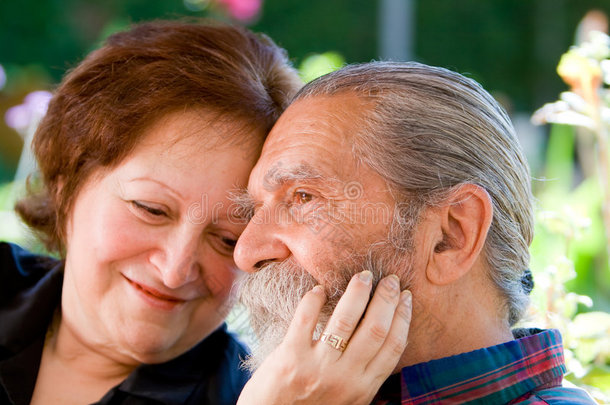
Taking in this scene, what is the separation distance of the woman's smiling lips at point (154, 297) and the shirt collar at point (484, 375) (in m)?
0.90

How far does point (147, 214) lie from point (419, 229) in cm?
94

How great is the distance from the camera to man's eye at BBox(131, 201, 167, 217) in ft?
7.49

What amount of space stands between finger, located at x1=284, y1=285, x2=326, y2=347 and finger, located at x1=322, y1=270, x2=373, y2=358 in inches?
1.8

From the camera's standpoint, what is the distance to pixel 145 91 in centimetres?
237

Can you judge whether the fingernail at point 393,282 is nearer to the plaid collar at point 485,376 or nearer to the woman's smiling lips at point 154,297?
the plaid collar at point 485,376

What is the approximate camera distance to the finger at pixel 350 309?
1.86 m

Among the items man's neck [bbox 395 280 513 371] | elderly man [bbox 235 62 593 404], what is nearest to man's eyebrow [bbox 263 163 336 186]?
elderly man [bbox 235 62 593 404]

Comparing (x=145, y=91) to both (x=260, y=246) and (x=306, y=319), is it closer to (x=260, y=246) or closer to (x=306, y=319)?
(x=260, y=246)

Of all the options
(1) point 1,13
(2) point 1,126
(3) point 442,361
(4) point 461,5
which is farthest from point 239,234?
(4) point 461,5

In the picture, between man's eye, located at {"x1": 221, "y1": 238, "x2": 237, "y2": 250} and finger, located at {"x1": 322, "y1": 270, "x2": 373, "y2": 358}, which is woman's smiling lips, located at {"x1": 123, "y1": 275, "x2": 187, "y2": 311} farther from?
finger, located at {"x1": 322, "y1": 270, "x2": 373, "y2": 358}

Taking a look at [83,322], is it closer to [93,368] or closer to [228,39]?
[93,368]

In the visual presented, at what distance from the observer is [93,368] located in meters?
2.67

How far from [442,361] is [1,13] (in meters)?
11.8

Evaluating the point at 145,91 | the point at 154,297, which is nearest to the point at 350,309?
the point at 154,297
